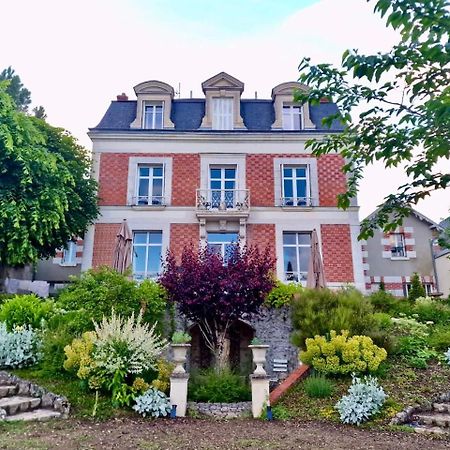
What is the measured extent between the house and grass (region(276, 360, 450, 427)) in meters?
8.24

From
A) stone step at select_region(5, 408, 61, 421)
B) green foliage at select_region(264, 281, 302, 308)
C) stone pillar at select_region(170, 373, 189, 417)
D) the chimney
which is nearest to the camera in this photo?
stone step at select_region(5, 408, 61, 421)

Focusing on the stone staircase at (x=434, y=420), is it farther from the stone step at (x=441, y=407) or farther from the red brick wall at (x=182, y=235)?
the red brick wall at (x=182, y=235)

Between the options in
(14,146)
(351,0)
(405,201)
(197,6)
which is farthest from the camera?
(14,146)

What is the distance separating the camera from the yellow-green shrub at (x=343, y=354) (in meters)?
6.59

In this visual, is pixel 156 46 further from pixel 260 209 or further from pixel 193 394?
pixel 260 209

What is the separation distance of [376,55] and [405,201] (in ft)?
4.90

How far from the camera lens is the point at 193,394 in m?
6.41

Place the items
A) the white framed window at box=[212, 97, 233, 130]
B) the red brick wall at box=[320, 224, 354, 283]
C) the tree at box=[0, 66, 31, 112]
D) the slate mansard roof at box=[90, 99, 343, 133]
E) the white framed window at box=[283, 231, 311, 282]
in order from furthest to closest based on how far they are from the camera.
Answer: the tree at box=[0, 66, 31, 112], the white framed window at box=[212, 97, 233, 130], the slate mansard roof at box=[90, 99, 343, 133], the white framed window at box=[283, 231, 311, 282], the red brick wall at box=[320, 224, 354, 283]

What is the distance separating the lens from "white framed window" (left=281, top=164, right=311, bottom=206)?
1616 cm

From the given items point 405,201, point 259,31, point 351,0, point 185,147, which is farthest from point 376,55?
point 185,147

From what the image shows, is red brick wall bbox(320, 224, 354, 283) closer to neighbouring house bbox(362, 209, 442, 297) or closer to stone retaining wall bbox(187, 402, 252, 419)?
neighbouring house bbox(362, 209, 442, 297)

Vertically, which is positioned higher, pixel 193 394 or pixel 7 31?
pixel 7 31

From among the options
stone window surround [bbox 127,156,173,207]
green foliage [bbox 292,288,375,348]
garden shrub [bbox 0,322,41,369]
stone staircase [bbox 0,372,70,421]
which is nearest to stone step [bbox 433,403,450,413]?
green foliage [bbox 292,288,375,348]

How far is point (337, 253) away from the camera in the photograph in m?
15.5
